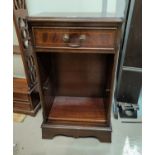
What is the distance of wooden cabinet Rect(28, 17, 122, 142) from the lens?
3.17 ft

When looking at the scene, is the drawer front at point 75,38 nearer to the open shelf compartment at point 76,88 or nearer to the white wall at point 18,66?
the open shelf compartment at point 76,88

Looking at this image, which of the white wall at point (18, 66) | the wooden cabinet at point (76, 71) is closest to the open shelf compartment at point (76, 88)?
the wooden cabinet at point (76, 71)

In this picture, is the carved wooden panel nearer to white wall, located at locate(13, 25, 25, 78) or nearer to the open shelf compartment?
white wall, located at locate(13, 25, 25, 78)

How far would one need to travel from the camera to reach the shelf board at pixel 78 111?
4.32ft

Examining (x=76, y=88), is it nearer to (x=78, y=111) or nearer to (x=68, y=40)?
(x=78, y=111)

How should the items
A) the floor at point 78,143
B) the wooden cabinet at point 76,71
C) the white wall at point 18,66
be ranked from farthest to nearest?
the white wall at point 18,66, the floor at point 78,143, the wooden cabinet at point 76,71

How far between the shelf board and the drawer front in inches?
22.2

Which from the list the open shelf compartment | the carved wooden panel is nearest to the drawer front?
the open shelf compartment

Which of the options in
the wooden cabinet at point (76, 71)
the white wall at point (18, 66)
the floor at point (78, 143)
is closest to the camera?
the wooden cabinet at point (76, 71)

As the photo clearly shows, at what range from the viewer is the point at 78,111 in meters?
1.40

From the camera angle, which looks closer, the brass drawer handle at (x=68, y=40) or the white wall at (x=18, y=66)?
the brass drawer handle at (x=68, y=40)

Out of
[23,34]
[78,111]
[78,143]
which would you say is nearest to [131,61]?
[78,111]
